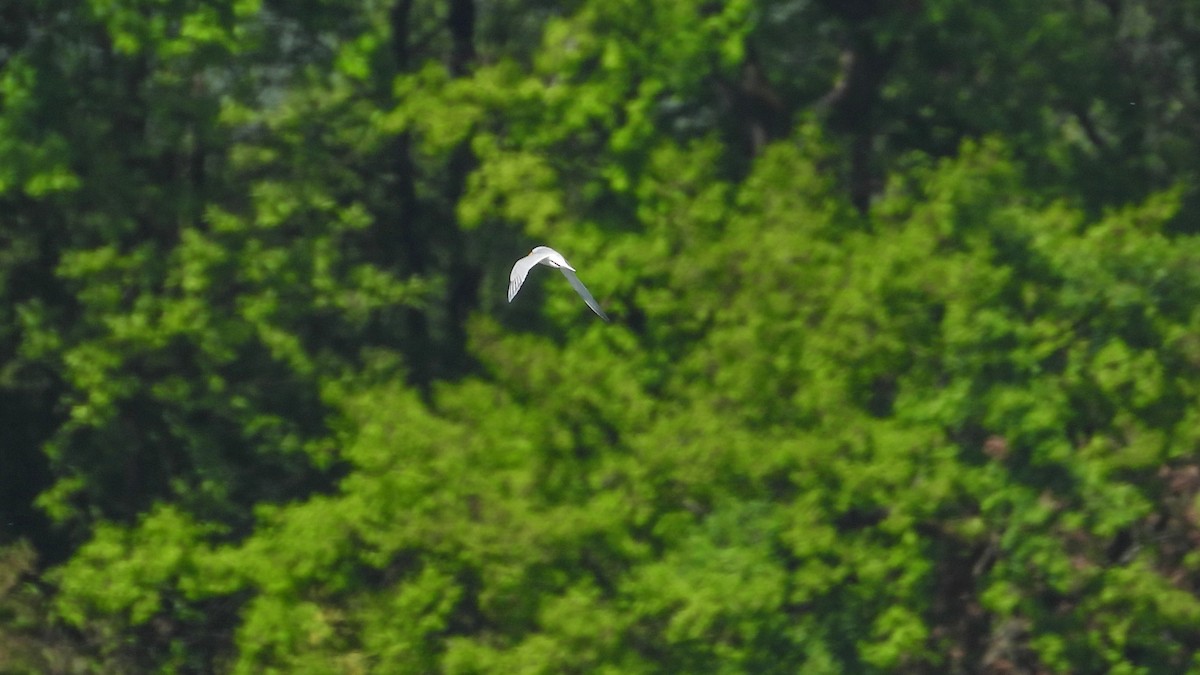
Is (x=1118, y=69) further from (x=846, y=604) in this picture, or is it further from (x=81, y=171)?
(x=81, y=171)

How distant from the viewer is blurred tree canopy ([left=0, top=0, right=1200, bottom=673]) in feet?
59.2

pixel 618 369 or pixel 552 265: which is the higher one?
pixel 618 369

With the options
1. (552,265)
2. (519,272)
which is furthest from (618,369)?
(519,272)

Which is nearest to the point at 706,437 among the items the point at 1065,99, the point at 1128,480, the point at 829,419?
the point at 829,419

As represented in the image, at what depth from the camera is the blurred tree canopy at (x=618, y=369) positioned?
59.2 feet

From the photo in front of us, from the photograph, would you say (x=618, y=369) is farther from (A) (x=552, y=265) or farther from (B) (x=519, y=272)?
(B) (x=519, y=272)

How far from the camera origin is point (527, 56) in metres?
23.5

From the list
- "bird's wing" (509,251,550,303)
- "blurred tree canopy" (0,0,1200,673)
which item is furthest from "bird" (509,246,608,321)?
"blurred tree canopy" (0,0,1200,673)

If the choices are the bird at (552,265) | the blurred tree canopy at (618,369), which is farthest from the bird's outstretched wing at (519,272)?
the blurred tree canopy at (618,369)

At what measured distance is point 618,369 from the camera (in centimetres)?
1872

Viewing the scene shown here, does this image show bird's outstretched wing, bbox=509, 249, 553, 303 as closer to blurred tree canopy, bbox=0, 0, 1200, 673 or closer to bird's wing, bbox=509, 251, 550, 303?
bird's wing, bbox=509, 251, 550, 303

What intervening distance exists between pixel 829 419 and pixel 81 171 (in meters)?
6.48

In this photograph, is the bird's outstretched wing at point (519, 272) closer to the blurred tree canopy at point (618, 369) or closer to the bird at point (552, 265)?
the bird at point (552, 265)

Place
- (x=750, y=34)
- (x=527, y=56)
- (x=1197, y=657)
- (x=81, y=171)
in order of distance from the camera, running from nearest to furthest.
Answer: (x=1197, y=657) → (x=81, y=171) → (x=750, y=34) → (x=527, y=56)
